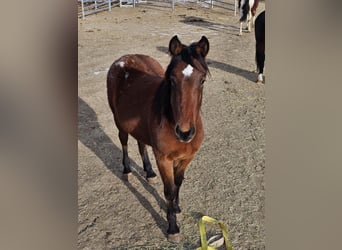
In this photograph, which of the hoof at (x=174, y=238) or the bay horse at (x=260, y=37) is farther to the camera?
the hoof at (x=174, y=238)

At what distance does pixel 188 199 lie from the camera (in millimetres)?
914

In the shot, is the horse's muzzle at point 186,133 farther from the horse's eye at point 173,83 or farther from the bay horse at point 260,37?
the bay horse at point 260,37

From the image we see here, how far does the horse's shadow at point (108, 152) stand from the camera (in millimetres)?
809

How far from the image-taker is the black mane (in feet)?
2.20

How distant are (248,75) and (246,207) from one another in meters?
0.40

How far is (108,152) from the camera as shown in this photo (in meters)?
1.00

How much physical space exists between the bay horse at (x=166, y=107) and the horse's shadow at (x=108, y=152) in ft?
0.09

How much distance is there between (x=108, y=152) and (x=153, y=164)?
0.13m

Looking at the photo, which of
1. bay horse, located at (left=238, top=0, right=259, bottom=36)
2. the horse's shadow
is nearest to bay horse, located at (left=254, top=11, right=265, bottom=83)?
bay horse, located at (left=238, top=0, right=259, bottom=36)

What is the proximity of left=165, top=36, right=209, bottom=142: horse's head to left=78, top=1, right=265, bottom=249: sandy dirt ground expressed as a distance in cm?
9

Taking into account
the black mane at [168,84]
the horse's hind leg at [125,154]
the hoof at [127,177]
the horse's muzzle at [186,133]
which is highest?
the black mane at [168,84]

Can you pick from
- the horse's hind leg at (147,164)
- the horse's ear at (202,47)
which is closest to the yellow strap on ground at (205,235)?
the horse's hind leg at (147,164)
